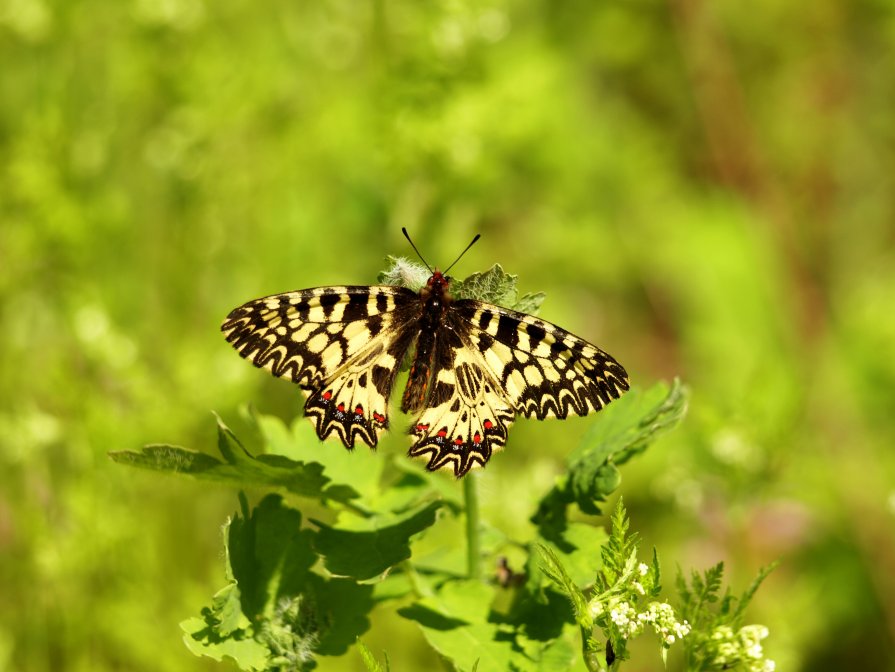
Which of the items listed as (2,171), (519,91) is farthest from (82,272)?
(519,91)

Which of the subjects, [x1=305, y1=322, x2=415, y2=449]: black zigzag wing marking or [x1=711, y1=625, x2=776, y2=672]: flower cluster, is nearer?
[x1=711, y1=625, x2=776, y2=672]: flower cluster

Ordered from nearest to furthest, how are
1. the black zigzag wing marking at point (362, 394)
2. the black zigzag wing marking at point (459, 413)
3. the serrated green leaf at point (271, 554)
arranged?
1. the serrated green leaf at point (271, 554)
2. the black zigzag wing marking at point (459, 413)
3. the black zigzag wing marking at point (362, 394)

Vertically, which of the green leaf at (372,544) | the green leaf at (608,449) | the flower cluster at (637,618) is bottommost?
the flower cluster at (637,618)

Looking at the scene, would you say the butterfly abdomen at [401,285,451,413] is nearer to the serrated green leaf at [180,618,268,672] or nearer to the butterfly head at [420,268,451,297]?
the butterfly head at [420,268,451,297]

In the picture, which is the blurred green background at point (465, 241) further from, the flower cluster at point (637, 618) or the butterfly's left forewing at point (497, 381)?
the flower cluster at point (637, 618)

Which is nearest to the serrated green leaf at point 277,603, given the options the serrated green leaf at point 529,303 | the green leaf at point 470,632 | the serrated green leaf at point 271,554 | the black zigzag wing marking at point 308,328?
the serrated green leaf at point 271,554

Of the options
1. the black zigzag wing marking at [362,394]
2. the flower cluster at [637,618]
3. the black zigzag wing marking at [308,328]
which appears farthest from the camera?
the black zigzag wing marking at [308,328]

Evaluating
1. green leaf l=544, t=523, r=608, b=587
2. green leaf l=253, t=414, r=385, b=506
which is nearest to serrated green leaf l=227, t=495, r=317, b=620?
green leaf l=253, t=414, r=385, b=506

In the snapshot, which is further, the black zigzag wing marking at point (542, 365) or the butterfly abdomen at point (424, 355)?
the butterfly abdomen at point (424, 355)

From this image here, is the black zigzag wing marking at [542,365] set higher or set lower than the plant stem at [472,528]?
higher
